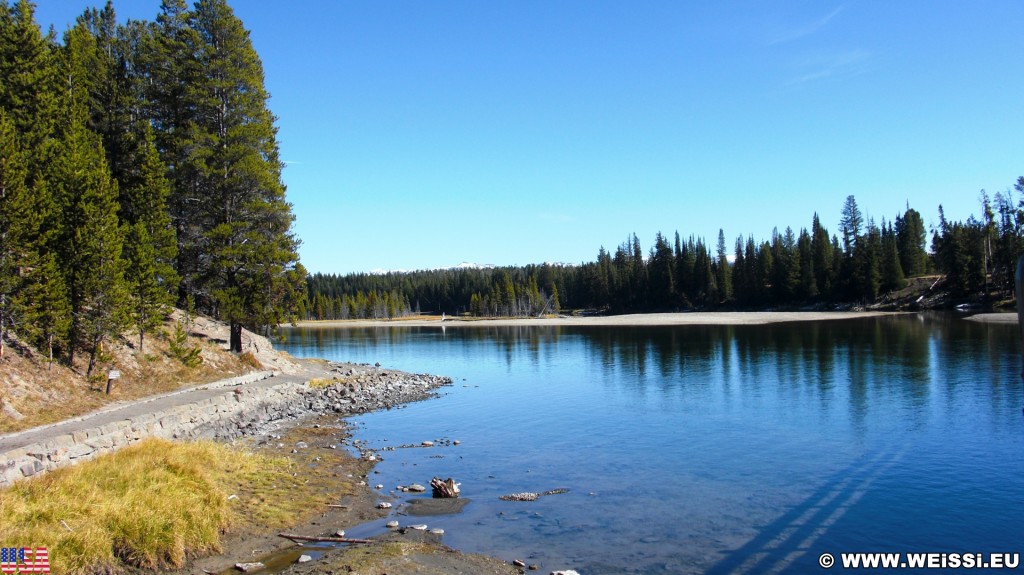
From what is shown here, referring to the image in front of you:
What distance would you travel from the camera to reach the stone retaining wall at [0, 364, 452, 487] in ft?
Result: 55.5

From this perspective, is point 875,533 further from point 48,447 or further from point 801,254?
point 801,254

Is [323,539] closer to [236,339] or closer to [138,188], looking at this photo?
[138,188]

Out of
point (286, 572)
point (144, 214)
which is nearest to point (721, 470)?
point (286, 572)

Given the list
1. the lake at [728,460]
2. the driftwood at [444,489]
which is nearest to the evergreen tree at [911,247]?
the lake at [728,460]

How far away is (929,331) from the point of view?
7012 centimetres

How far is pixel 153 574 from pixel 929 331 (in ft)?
→ 258

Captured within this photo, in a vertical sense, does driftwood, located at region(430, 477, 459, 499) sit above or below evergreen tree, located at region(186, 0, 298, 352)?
below

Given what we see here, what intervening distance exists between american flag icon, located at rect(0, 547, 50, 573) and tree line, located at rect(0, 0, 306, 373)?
1585 centimetres

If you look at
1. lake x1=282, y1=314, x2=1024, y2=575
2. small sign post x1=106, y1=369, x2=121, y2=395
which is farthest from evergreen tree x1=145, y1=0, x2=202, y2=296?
lake x1=282, y1=314, x2=1024, y2=575

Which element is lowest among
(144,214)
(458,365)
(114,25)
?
(458,365)

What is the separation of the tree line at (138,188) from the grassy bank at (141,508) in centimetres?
1088

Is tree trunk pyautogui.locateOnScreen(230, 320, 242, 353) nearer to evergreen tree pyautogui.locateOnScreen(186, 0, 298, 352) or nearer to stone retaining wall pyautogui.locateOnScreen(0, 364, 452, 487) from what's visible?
evergreen tree pyautogui.locateOnScreen(186, 0, 298, 352)

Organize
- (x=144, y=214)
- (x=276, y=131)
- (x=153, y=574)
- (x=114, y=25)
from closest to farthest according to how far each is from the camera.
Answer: (x=153, y=574) < (x=144, y=214) < (x=276, y=131) < (x=114, y=25)

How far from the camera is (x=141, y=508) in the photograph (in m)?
13.0
